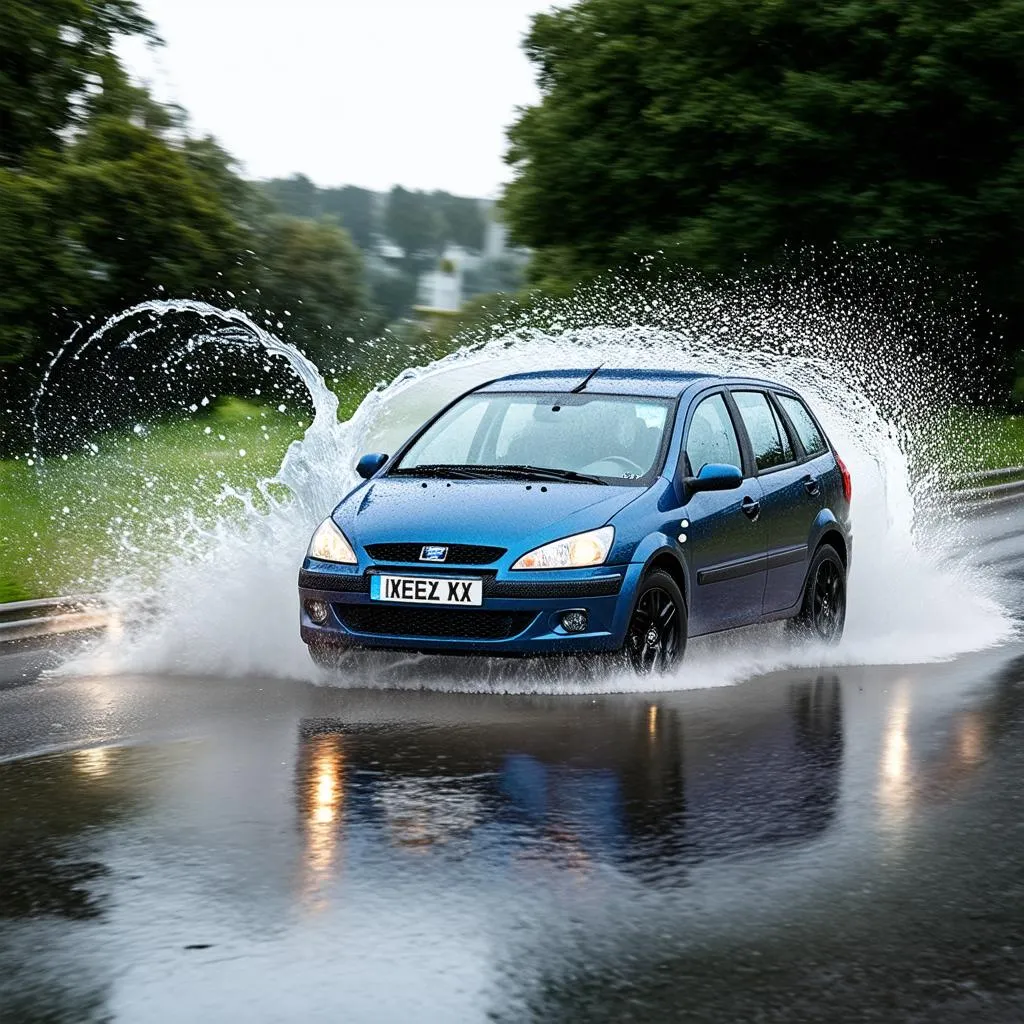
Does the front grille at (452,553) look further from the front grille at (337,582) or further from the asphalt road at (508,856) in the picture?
the asphalt road at (508,856)

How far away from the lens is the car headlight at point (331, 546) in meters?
10.0

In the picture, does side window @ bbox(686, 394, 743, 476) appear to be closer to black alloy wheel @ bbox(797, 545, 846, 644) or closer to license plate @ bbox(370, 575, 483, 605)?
black alloy wheel @ bbox(797, 545, 846, 644)

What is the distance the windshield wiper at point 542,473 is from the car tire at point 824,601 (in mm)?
2031

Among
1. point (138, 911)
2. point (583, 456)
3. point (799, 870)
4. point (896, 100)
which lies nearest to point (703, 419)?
point (583, 456)

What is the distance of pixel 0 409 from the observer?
27422 millimetres

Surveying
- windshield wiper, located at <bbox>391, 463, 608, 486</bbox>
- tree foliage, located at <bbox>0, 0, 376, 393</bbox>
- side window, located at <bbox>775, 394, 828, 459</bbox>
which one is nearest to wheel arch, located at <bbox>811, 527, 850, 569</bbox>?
side window, located at <bbox>775, 394, 828, 459</bbox>

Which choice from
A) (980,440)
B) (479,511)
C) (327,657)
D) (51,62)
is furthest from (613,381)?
(980,440)

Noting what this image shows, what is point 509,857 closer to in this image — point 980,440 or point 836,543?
point 836,543

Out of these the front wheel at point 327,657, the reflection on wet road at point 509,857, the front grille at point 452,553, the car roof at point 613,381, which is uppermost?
the car roof at point 613,381

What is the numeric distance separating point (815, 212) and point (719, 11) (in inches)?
166

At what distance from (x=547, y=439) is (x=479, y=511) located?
1122 mm

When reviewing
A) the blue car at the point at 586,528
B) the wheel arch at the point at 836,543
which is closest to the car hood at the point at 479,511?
the blue car at the point at 586,528

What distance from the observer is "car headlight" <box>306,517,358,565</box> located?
10.0 metres

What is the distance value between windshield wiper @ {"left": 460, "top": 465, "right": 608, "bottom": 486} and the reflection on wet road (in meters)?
1.26
